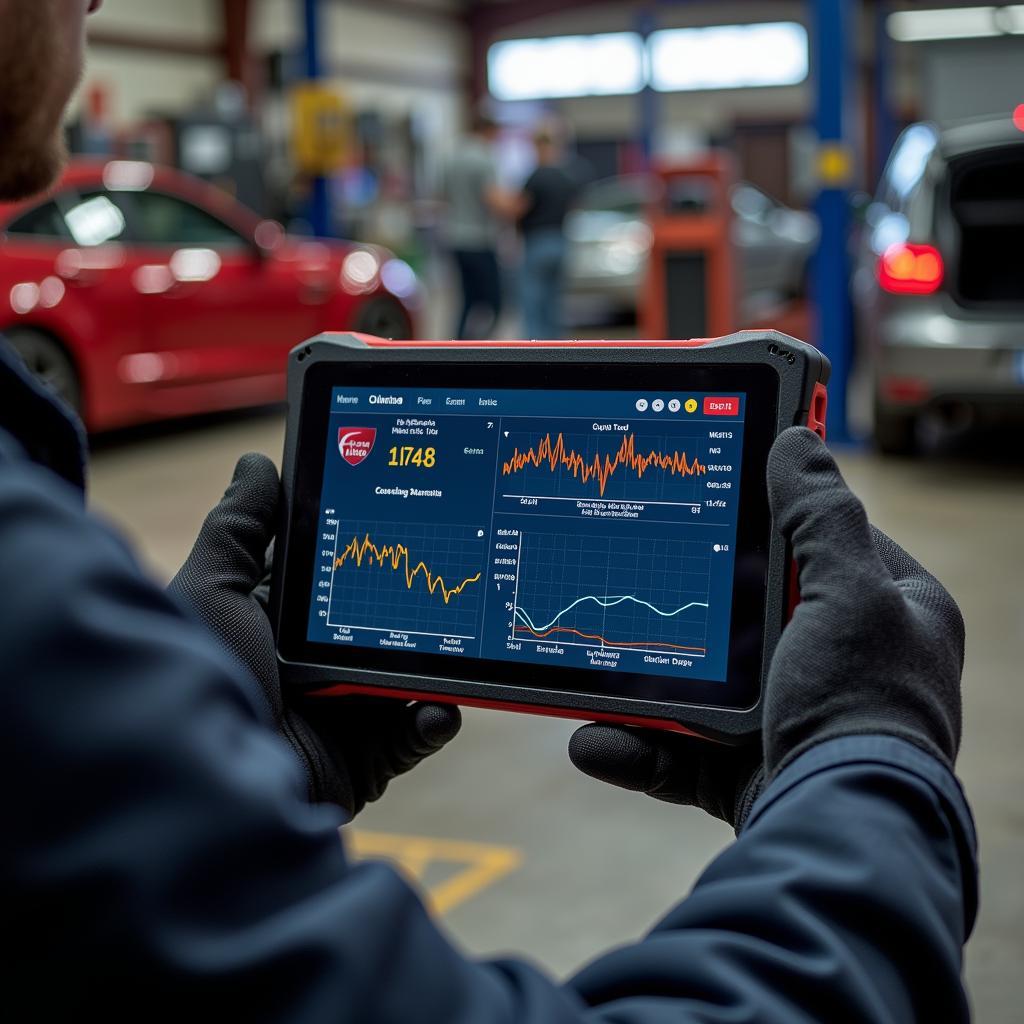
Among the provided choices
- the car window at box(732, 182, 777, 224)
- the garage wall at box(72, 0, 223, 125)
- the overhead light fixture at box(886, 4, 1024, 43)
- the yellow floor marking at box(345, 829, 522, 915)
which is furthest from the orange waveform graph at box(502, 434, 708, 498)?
the garage wall at box(72, 0, 223, 125)

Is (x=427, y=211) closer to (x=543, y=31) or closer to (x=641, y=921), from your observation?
(x=543, y=31)

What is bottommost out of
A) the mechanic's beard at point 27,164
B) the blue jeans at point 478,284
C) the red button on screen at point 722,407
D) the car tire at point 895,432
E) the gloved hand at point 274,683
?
the car tire at point 895,432

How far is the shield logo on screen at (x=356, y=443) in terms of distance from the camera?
1230 millimetres

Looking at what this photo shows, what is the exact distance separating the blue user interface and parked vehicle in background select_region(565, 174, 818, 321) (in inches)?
342

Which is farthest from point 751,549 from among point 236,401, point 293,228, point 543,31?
point 543,31

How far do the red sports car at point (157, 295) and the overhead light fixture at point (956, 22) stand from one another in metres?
8.42

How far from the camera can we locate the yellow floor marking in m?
2.38

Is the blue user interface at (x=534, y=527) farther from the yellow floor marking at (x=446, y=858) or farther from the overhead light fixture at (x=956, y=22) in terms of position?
the overhead light fixture at (x=956, y=22)

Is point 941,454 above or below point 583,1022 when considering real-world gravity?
below

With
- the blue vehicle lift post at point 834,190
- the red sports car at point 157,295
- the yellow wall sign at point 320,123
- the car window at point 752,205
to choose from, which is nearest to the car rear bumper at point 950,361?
the blue vehicle lift post at point 834,190

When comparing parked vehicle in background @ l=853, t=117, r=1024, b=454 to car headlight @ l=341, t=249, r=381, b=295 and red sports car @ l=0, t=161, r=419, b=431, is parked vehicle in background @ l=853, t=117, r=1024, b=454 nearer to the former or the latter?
red sports car @ l=0, t=161, r=419, b=431

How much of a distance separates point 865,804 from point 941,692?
0.17 metres

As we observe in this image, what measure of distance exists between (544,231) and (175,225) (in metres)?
2.38

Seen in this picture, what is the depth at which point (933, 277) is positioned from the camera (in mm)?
5113
